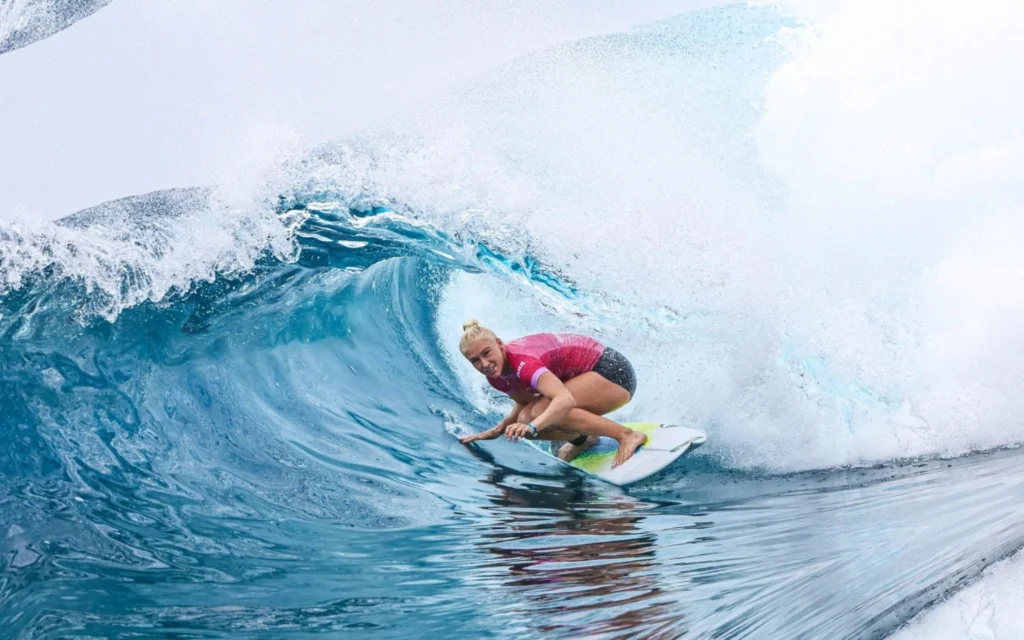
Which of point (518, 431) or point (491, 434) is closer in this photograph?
point (518, 431)

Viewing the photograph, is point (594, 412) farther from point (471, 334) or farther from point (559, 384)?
point (471, 334)

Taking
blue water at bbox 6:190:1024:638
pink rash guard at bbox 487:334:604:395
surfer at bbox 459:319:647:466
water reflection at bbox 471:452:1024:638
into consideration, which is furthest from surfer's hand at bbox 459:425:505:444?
water reflection at bbox 471:452:1024:638

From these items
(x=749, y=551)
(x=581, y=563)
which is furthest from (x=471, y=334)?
(x=749, y=551)

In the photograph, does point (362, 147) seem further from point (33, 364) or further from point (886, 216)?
point (886, 216)

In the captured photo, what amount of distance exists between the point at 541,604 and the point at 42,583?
157cm

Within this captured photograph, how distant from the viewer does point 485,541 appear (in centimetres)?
285

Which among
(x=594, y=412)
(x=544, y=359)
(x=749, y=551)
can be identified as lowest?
(x=749, y=551)

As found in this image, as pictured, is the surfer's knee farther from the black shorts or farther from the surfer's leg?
the black shorts

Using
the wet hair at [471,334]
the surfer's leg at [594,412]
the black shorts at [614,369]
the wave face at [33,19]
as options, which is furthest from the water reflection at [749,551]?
the wave face at [33,19]

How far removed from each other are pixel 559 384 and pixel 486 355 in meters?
0.33

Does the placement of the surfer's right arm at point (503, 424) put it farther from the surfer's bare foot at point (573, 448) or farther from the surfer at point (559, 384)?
the surfer's bare foot at point (573, 448)

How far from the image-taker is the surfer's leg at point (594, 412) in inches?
135

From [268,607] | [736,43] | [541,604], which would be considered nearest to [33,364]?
[268,607]

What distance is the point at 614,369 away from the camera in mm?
3643
